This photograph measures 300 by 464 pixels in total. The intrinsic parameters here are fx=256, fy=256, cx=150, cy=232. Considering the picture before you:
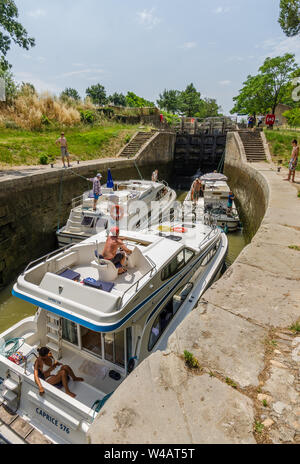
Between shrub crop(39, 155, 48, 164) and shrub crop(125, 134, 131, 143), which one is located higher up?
shrub crop(125, 134, 131, 143)

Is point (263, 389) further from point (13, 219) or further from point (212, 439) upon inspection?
point (13, 219)

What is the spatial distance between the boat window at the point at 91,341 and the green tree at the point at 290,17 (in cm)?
2009

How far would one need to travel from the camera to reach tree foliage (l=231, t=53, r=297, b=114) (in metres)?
28.3

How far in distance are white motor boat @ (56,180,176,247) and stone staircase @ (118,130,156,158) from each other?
8563 millimetres

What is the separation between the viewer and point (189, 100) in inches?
2269

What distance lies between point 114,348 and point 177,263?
6.53 feet

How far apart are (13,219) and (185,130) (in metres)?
22.3

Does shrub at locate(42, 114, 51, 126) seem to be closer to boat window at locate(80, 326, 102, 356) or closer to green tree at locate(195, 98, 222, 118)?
boat window at locate(80, 326, 102, 356)

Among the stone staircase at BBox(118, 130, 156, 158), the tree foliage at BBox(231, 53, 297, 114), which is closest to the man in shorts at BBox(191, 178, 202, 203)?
the stone staircase at BBox(118, 130, 156, 158)

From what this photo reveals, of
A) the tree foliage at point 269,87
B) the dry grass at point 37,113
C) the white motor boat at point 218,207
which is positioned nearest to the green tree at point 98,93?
the tree foliage at point 269,87

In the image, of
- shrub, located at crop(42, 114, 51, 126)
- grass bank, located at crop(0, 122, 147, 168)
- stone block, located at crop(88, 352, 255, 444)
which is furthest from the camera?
shrub, located at crop(42, 114, 51, 126)

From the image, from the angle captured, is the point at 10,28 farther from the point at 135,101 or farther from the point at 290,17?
the point at 135,101

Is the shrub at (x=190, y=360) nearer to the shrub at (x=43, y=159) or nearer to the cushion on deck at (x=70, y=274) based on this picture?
the cushion on deck at (x=70, y=274)

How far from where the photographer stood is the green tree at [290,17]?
14.9 meters
